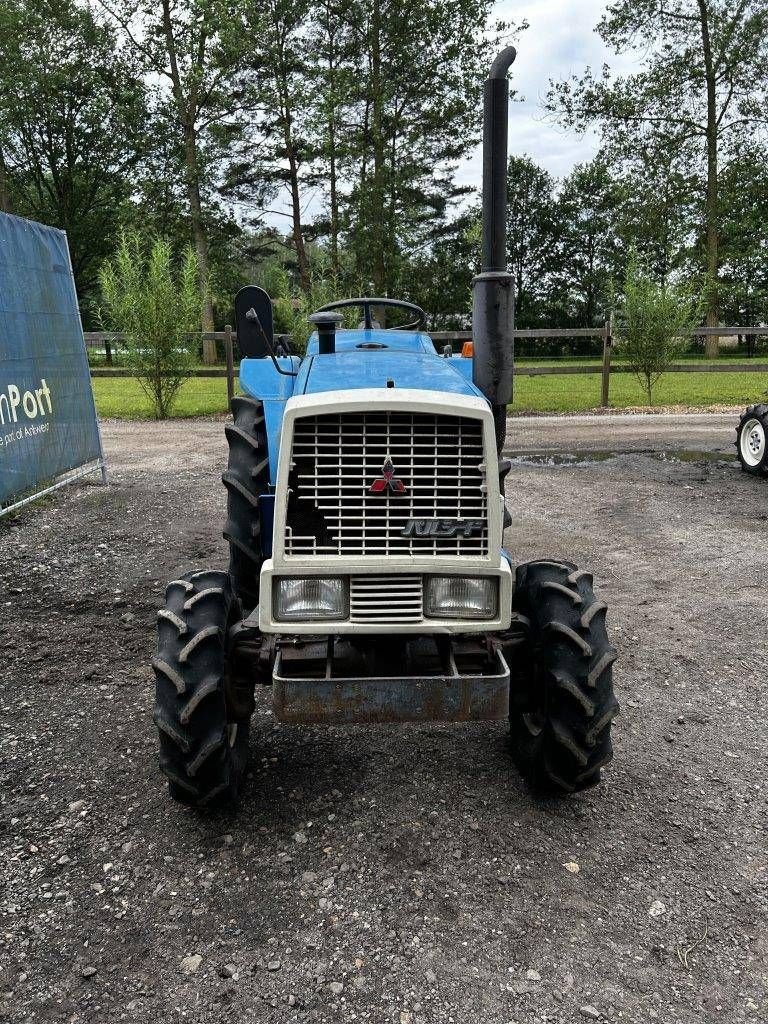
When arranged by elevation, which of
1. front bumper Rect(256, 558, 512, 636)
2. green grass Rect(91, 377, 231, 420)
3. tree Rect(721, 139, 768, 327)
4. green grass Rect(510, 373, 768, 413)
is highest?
tree Rect(721, 139, 768, 327)

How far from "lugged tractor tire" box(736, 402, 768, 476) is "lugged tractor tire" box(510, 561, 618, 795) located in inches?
252

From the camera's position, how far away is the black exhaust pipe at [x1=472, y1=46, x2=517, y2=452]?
9.75 ft

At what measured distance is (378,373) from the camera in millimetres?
3043

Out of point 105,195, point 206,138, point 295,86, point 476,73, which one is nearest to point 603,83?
point 476,73

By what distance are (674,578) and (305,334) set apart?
35.7ft

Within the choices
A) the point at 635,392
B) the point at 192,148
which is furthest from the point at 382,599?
the point at 192,148

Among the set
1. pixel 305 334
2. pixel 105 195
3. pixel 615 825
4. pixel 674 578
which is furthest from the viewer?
pixel 105 195

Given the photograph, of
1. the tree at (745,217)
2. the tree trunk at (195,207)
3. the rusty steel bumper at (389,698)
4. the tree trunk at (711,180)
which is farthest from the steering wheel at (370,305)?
the tree at (745,217)

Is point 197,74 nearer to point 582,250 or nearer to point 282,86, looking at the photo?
point 282,86

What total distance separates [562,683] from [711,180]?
94.0 feet

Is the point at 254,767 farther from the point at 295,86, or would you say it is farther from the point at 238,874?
the point at 295,86

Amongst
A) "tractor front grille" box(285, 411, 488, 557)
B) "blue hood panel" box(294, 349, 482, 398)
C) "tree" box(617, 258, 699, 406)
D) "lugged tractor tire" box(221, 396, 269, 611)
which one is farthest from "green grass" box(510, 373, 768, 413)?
"tractor front grille" box(285, 411, 488, 557)

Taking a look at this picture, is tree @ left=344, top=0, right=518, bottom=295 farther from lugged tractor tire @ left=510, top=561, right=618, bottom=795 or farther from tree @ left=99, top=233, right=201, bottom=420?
lugged tractor tire @ left=510, top=561, right=618, bottom=795

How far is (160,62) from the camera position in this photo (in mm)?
25375
